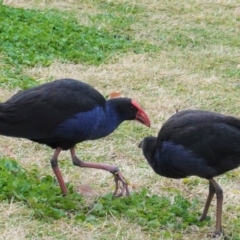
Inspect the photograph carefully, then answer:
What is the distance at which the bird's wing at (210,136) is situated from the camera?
5.59 m

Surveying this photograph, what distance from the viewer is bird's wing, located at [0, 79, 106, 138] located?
5781mm

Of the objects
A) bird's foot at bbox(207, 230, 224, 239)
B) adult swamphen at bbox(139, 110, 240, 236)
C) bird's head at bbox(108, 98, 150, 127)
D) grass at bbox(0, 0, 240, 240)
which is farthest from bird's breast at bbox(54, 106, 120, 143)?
bird's foot at bbox(207, 230, 224, 239)

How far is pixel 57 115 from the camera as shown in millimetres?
5824

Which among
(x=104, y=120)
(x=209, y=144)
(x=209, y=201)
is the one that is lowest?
(x=209, y=201)

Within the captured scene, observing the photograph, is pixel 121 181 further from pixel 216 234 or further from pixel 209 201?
pixel 216 234

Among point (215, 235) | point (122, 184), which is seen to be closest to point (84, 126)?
point (122, 184)

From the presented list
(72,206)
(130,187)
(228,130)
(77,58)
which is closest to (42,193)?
(72,206)

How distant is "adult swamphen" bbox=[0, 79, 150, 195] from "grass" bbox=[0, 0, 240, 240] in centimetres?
39

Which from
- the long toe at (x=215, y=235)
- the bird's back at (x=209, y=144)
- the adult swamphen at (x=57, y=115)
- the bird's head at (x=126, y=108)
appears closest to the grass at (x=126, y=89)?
the long toe at (x=215, y=235)

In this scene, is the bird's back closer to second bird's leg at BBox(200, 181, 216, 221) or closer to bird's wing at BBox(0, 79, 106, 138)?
second bird's leg at BBox(200, 181, 216, 221)

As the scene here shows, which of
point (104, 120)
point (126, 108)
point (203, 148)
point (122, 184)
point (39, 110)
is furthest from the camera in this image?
point (126, 108)

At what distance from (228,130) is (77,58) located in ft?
15.5

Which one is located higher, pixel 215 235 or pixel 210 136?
pixel 210 136

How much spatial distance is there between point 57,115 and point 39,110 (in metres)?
0.15
